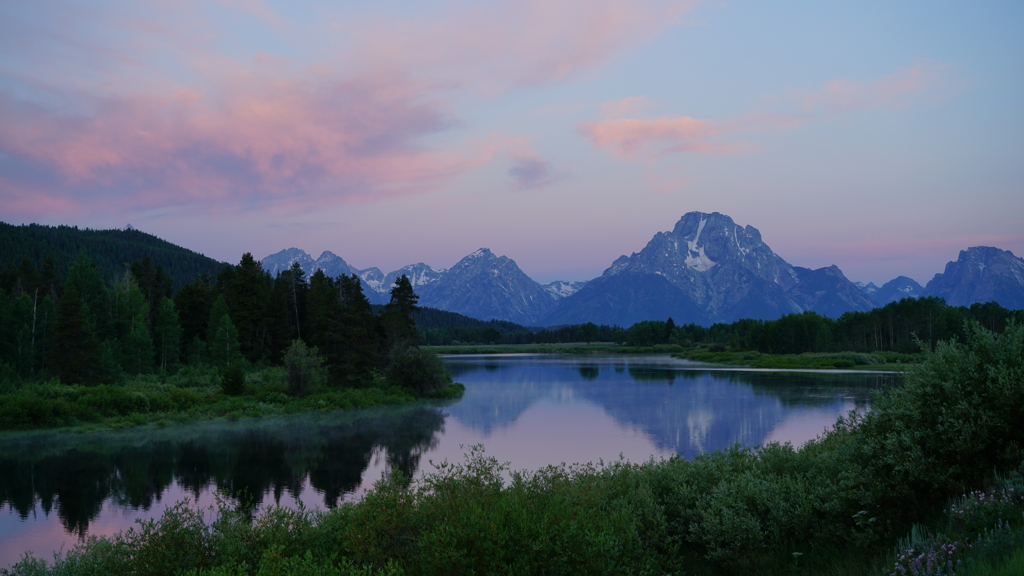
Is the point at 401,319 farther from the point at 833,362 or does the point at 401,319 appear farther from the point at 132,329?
the point at 833,362

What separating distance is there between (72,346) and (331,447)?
29.2 metres

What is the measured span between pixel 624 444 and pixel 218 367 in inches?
1756

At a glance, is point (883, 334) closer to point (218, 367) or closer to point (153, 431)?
point (218, 367)

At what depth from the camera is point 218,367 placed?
5956 cm

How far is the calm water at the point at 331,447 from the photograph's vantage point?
2130 cm

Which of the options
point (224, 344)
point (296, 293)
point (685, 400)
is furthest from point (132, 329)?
point (685, 400)

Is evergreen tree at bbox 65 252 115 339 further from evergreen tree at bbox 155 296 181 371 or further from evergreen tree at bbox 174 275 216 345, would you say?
evergreen tree at bbox 174 275 216 345

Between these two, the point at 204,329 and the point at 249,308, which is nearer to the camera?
the point at 249,308

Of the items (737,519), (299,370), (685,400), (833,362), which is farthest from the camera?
(833,362)

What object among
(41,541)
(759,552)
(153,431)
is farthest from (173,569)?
(153,431)

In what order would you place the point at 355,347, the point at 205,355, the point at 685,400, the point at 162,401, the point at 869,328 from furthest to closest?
1. the point at 869,328
2. the point at 205,355
3. the point at 355,347
4. the point at 685,400
5. the point at 162,401

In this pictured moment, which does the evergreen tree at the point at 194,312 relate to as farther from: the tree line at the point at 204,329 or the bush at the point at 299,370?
the bush at the point at 299,370

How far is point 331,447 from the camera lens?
32.2 metres

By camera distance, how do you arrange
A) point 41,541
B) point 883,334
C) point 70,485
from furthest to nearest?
point 883,334, point 70,485, point 41,541
